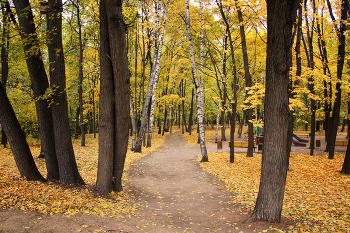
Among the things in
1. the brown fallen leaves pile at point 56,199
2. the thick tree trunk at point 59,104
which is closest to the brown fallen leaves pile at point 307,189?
the brown fallen leaves pile at point 56,199

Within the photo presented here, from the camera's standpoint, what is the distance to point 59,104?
5895mm

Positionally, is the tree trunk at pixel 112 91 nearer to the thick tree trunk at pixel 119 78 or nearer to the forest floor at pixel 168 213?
the thick tree trunk at pixel 119 78

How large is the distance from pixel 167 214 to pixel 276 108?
142 inches

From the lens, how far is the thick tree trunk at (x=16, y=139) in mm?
5223

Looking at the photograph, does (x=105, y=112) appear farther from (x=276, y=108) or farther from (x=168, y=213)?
(x=276, y=108)

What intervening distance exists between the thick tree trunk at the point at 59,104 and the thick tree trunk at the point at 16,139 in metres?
0.67

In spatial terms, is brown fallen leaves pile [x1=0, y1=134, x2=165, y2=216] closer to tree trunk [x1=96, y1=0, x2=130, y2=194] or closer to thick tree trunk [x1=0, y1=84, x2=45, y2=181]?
thick tree trunk [x1=0, y1=84, x2=45, y2=181]

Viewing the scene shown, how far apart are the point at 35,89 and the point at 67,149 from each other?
6.11 feet

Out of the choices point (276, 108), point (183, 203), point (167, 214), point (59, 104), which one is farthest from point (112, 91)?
point (276, 108)

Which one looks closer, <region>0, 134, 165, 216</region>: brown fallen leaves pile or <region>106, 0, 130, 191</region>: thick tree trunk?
<region>0, 134, 165, 216</region>: brown fallen leaves pile

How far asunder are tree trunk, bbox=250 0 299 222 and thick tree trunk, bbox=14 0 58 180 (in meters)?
5.36

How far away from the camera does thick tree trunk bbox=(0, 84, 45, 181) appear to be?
522 cm

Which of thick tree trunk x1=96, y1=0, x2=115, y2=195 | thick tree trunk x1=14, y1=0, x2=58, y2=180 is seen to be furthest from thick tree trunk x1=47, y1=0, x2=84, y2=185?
thick tree trunk x1=96, y1=0, x2=115, y2=195

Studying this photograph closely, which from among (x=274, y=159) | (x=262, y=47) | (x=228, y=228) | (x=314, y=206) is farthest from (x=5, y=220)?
(x=262, y=47)
